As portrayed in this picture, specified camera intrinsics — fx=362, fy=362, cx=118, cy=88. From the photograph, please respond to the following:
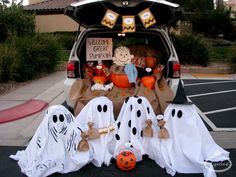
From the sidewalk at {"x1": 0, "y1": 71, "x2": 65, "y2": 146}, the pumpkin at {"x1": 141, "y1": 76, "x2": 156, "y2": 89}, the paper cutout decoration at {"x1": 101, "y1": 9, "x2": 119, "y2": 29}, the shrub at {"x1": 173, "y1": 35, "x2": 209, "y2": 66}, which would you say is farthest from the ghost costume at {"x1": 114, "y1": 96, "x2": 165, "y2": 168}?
the shrub at {"x1": 173, "y1": 35, "x2": 209, "y2": 66}

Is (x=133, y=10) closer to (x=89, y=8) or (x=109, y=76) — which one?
(x=89, y=8)

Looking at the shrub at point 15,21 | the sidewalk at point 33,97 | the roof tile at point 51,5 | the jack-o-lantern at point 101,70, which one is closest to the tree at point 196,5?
the roof tile at point 51,5

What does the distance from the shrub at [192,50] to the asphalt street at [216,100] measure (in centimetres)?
283

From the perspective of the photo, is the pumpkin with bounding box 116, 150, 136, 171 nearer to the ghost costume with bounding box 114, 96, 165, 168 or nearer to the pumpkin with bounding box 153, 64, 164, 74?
the ghost costume with bounding box 114, 96, 165, 168

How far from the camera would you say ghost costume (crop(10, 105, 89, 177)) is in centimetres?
396

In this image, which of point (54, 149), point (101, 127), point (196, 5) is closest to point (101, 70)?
point (101, 127)

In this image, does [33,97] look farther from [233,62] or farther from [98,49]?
[233,62]

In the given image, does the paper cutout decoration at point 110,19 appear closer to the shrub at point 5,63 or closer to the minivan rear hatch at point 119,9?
the minivan rear hatch at point 119,9

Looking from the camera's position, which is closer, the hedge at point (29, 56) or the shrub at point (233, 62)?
the hedge at point (29, 56)

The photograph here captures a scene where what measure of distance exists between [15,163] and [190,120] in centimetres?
217

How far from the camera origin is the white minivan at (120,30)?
16.9 feet

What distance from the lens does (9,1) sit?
15.0 m

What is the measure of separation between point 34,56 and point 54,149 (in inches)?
303

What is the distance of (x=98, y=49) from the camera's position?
5.65 m
